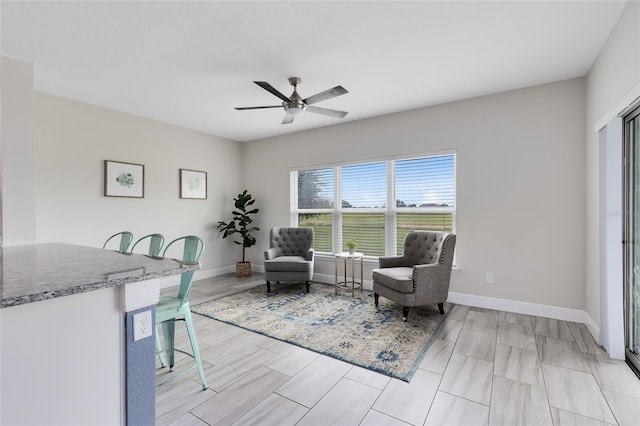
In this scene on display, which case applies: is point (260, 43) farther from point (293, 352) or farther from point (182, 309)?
point (293, 352)

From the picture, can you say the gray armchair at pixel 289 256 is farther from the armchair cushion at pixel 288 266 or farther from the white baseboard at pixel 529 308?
the white baseboard at pixel 529 308

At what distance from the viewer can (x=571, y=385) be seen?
2041mm

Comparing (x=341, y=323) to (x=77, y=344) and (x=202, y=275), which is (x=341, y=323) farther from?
(x=202, y=275)

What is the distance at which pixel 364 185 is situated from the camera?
4.71 metres

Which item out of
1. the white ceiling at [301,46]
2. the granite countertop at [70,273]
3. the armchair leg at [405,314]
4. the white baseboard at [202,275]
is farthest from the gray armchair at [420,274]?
the white baseboard at [202,275]

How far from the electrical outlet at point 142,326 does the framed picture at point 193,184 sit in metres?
4.22

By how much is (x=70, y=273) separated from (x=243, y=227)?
4.48 m

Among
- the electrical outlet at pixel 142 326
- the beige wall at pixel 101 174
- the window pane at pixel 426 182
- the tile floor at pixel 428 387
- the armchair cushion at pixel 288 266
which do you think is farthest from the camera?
the armchair cushion at pixel 288 266

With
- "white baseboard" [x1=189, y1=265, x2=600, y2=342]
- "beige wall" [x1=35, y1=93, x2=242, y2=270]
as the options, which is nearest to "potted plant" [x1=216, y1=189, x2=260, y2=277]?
"beige wall" [x1=35, y1=93, x2=242, y2=270]

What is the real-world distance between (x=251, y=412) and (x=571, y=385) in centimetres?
218

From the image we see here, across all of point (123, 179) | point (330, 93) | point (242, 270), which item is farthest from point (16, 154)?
point (242, 270)

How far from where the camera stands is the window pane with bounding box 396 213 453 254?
4.02 metres

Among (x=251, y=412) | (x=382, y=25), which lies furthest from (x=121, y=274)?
(x=382, y=25)

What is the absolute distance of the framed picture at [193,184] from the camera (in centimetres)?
502
